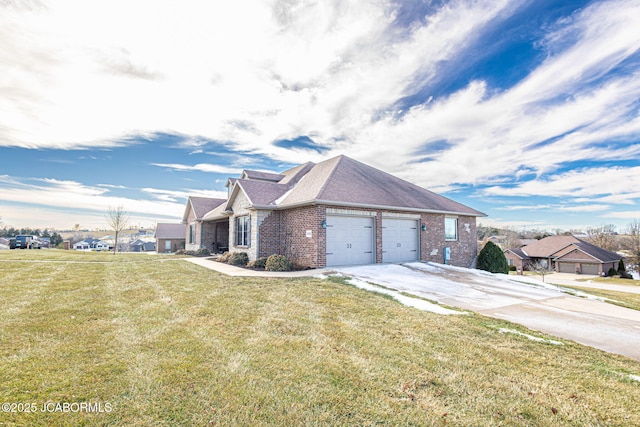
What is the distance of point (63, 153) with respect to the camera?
20.5 meters

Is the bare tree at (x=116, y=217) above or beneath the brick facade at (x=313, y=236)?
above

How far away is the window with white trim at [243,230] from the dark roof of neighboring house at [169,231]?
29276 mm

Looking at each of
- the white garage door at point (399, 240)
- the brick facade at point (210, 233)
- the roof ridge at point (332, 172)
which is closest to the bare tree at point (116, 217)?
the brick facade at point (210, 233)

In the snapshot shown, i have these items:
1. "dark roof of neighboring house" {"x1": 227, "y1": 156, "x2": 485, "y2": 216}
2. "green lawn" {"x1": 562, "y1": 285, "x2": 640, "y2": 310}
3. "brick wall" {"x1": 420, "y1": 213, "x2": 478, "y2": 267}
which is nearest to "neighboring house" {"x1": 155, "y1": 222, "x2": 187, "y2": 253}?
"dark roof of neighboring house" {"x1": 227, "y1": 156, "x2": 485, "y2": 216}

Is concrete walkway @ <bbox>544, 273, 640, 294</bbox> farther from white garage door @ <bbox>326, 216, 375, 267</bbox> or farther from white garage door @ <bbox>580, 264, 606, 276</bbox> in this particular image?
white garage door @ <bbox>326, 216, 375, 267</bbox>

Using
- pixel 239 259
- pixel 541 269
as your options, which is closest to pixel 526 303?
pixel 239 259

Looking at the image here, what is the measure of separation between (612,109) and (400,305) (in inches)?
562

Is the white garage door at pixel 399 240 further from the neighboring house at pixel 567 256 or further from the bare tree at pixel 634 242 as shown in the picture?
the bare tree at pixel 634 242

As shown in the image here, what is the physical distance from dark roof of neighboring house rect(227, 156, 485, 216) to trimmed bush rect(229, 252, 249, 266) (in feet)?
9.99

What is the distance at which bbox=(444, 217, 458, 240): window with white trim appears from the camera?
17.4m

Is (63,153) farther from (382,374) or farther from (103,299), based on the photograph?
(382,374)

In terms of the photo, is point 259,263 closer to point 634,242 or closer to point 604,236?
point 634,242

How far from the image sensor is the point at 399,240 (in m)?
14.9

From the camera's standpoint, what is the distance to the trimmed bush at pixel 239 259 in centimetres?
1498
